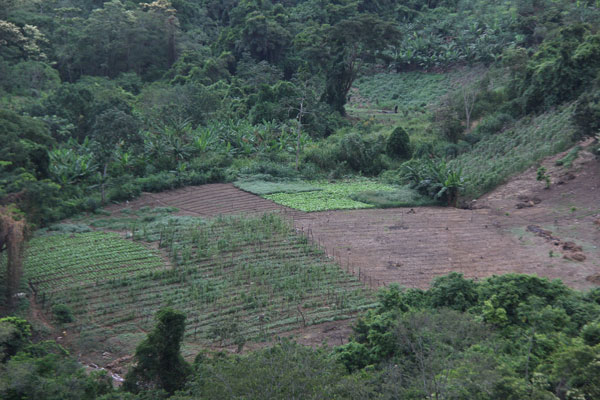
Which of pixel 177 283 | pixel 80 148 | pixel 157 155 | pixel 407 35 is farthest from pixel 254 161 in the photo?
pixel 407 35

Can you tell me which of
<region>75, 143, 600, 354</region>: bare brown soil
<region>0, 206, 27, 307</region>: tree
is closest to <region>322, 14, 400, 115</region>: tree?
<region>75, 143, 600, 354</region>: bare brown soil

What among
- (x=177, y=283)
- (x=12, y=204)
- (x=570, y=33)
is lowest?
(x=177, y=283)

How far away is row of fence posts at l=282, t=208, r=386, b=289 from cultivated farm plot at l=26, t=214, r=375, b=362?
24cm

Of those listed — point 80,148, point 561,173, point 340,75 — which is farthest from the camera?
point 340,75

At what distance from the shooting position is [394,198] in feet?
66.7

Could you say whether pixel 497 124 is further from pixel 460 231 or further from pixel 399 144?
pixel 460 231

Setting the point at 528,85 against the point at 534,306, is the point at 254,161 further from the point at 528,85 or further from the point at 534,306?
the point at 534,306

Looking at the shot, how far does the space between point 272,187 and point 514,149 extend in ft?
34.2

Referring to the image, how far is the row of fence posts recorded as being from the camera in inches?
522

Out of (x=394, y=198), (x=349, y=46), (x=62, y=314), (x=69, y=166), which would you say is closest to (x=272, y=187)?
(x=394, y=198)

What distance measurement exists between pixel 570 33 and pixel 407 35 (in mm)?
20376

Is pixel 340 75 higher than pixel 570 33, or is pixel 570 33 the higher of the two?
pixel 570 33

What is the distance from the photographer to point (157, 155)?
23234 mm

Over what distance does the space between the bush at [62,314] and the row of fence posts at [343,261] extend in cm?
657
